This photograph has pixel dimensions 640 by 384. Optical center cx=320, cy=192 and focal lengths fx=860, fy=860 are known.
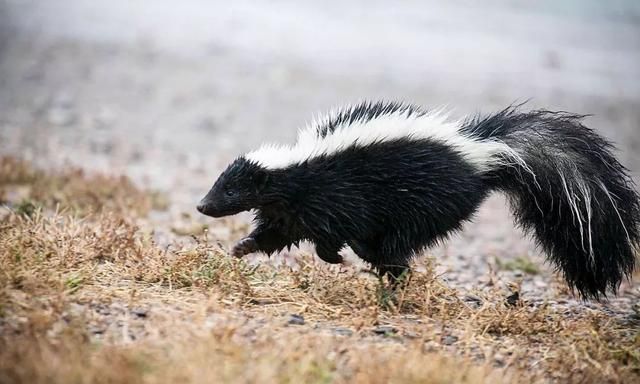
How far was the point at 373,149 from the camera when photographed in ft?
21.6

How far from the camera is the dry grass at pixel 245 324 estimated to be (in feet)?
14.9

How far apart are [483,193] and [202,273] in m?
2.29

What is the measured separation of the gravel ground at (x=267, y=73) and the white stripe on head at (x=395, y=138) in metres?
2.18

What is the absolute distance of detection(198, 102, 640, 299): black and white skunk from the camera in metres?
6.51

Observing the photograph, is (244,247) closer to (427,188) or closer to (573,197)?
(427,188)

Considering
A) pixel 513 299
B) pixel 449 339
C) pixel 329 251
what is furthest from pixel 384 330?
pixel 513 299

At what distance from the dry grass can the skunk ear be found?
616 mm

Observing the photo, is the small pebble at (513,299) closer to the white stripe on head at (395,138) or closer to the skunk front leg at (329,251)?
the white stripe on head at (395,138)

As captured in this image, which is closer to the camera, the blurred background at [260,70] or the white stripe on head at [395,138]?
the white stripe on head at [395,138]

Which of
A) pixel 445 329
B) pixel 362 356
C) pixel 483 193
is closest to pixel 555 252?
pixel 483 193

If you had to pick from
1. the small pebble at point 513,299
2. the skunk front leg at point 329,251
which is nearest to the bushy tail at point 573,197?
the small pebble at point 513,299

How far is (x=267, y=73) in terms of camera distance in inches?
724

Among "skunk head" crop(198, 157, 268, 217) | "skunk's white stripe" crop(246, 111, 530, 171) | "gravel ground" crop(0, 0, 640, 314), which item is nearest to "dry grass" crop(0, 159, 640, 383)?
"skunk head" crop(198, 157, 268, 217)

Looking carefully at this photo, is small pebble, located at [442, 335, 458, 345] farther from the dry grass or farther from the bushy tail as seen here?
the bushy tail
